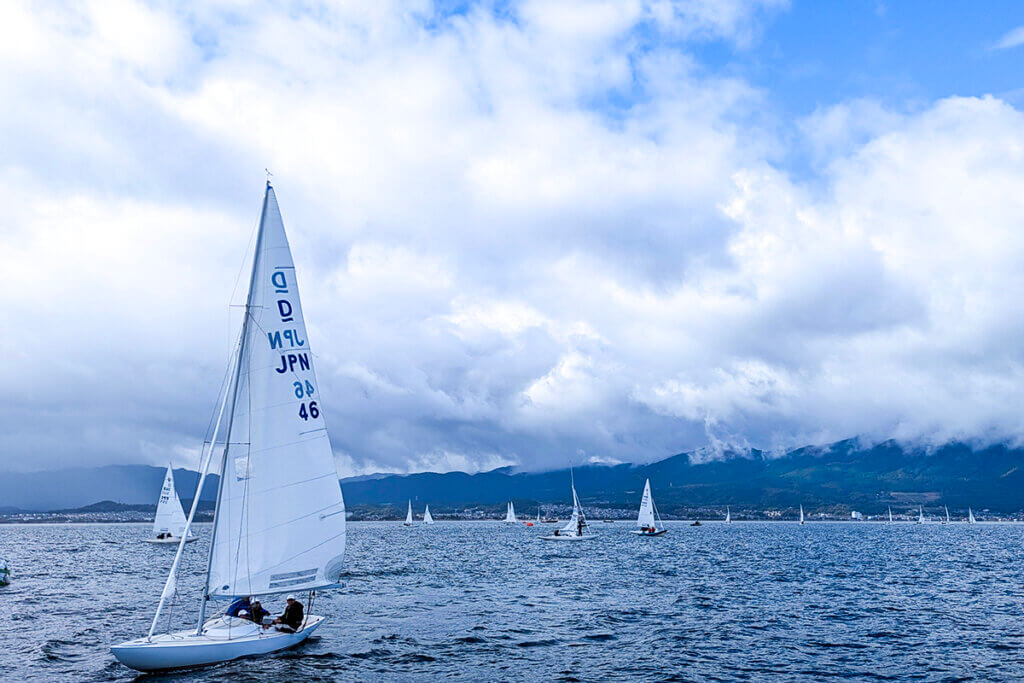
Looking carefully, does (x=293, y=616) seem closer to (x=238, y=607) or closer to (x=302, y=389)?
(x=238, y=607)

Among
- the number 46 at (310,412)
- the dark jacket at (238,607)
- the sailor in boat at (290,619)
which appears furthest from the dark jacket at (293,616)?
the number 46 at (310,412)

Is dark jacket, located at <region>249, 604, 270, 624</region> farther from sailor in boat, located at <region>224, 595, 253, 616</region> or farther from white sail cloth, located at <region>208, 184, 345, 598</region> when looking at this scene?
white sail cloth, located at <region>208, 184, 345, 598</region>

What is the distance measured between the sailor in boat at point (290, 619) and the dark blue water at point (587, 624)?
1258 mm

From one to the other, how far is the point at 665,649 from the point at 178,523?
10924 cm

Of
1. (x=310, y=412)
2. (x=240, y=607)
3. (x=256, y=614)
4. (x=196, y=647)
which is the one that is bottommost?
(x=196, y=647)

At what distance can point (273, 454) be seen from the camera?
30.0 m

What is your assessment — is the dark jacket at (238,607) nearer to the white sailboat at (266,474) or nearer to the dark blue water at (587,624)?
the white sailboat at (266,474)

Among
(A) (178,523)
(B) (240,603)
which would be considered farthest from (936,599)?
(A) (178,523)

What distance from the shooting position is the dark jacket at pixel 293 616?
3316 cm

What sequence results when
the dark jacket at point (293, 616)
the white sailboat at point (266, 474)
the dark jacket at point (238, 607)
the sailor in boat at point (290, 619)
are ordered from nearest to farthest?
the white sailboat at point (266, 474) < the dark jacket at point (238, 607) < the sailor in boat at point (290, 619) < the dark jacket at point (293, 616)

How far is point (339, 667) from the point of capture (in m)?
32.0

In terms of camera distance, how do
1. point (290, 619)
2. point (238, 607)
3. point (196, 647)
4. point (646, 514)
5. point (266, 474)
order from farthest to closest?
point (646, 514) < point (290, 619) < point (238, 607) < point (266, 474) < point (196, 647)

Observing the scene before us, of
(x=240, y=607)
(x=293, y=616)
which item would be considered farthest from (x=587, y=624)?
(x=240, y=607)

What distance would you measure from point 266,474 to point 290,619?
7581 millimetres
